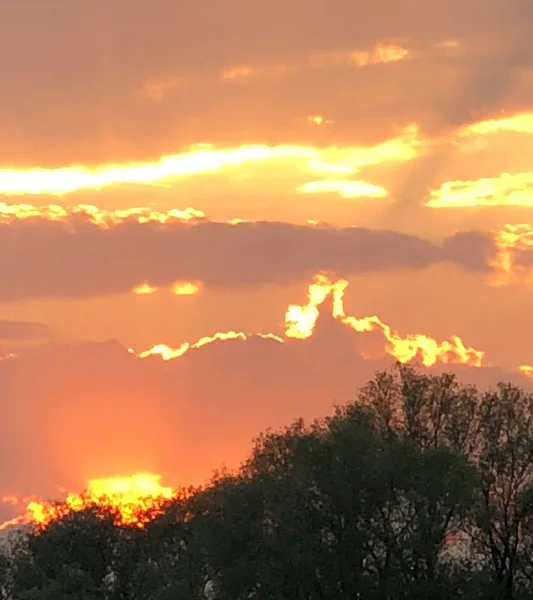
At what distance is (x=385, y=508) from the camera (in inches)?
3716

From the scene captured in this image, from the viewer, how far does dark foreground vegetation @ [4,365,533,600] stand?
303 ft

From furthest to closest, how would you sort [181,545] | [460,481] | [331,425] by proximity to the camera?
[181,545]
[331,425]
[460,481]

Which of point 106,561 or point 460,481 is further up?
point 460,481

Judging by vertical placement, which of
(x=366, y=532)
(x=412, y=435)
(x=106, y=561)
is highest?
(x=412, y=435)

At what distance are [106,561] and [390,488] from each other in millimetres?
40607

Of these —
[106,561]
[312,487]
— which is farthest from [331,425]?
[106,561]

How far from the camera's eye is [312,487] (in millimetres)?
94812

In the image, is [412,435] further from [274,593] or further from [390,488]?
[274,593]

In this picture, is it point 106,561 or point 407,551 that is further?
point 106,561

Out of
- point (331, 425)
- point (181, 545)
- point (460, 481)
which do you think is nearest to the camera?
point (460, 481)

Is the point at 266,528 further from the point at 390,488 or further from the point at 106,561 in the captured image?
the point at 106,561

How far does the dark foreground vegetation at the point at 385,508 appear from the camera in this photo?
92250 mm

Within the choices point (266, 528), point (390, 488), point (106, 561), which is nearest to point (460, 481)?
point (390, 488)

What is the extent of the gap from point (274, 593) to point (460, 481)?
47.6 feet
